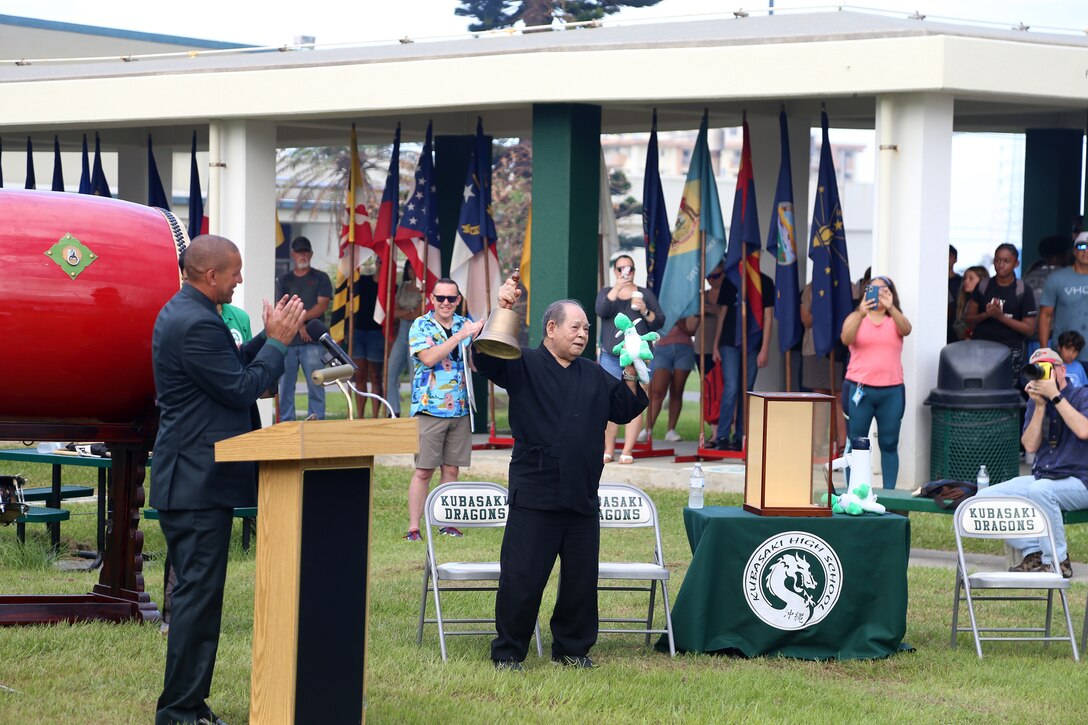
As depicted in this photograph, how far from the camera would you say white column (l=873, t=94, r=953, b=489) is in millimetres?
12344

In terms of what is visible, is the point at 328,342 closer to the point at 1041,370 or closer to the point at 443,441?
the point at 443,441

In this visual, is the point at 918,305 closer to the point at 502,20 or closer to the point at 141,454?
the point at 141,454

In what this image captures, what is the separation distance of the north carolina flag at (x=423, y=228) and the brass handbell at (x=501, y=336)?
886cm

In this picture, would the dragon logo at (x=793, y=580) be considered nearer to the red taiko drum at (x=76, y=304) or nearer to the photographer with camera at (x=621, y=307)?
the red taiko drum at (x=76, y=304)

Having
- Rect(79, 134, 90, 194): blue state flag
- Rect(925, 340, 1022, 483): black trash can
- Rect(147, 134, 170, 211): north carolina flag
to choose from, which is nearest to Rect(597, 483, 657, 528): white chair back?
Rect(925, 340, 1022, 483): black trash can

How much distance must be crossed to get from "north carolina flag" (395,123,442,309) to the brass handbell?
8861 mm

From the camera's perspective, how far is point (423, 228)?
15805 mm

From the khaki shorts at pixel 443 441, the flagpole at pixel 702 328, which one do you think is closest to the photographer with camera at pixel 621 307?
the flagpole at pixel 702 328

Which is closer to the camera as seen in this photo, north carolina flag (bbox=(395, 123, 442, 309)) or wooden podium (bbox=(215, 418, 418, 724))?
wooden podium (bbox=(215, 418, 418, 724))

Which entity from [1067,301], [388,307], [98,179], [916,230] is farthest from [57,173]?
[1067,301]

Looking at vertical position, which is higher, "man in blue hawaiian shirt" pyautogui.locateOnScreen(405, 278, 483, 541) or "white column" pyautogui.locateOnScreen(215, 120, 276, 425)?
"white column" pyautogui.locateOnScreen(215, 120, 276, 425)

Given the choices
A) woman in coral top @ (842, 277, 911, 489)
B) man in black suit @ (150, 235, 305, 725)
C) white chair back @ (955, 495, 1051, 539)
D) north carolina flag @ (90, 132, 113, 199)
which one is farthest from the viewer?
north carolina flag @ (90, 132, 113, 199)

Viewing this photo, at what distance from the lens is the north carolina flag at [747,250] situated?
1425 centimetres

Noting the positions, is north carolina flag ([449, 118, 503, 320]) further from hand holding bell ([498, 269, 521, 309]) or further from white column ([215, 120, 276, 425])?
hand holding bell ([498, 269, 521, 309])
